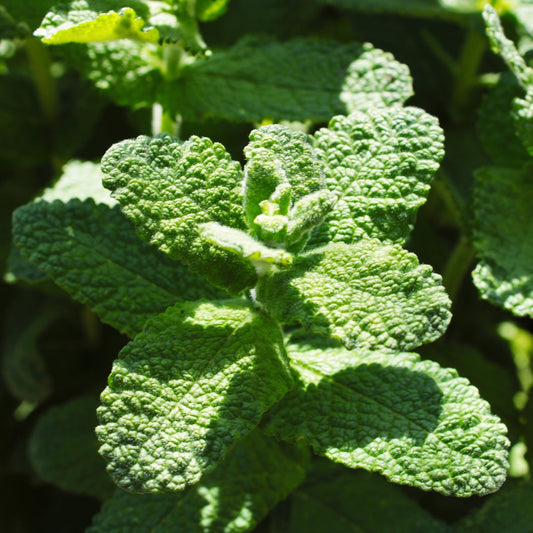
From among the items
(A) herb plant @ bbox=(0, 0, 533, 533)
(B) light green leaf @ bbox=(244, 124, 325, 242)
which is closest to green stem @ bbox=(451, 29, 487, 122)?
(A) herb plant @ bbox=(0, 0, 533, 533)

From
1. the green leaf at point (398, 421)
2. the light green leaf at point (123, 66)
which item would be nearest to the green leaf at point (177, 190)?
the green leaf at point (398, 421)

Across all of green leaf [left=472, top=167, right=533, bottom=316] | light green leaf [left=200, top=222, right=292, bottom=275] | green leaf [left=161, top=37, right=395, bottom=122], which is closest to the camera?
light green leaf [left=200, top=222, right=292, bottom=275]

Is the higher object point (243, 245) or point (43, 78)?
point (243, 245)

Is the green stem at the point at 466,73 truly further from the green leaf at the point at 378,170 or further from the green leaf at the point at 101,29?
the green leaf at the point at 101,29

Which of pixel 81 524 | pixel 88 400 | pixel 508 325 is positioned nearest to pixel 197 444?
pixel 88 400

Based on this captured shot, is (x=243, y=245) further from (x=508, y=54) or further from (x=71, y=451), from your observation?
(x=71, y=451)

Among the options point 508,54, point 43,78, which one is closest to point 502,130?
point 508,54

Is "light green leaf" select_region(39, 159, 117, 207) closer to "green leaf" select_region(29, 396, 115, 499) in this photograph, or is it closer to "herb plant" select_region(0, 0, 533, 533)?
"herb plant" select_region(0, 0, 533, 533)
